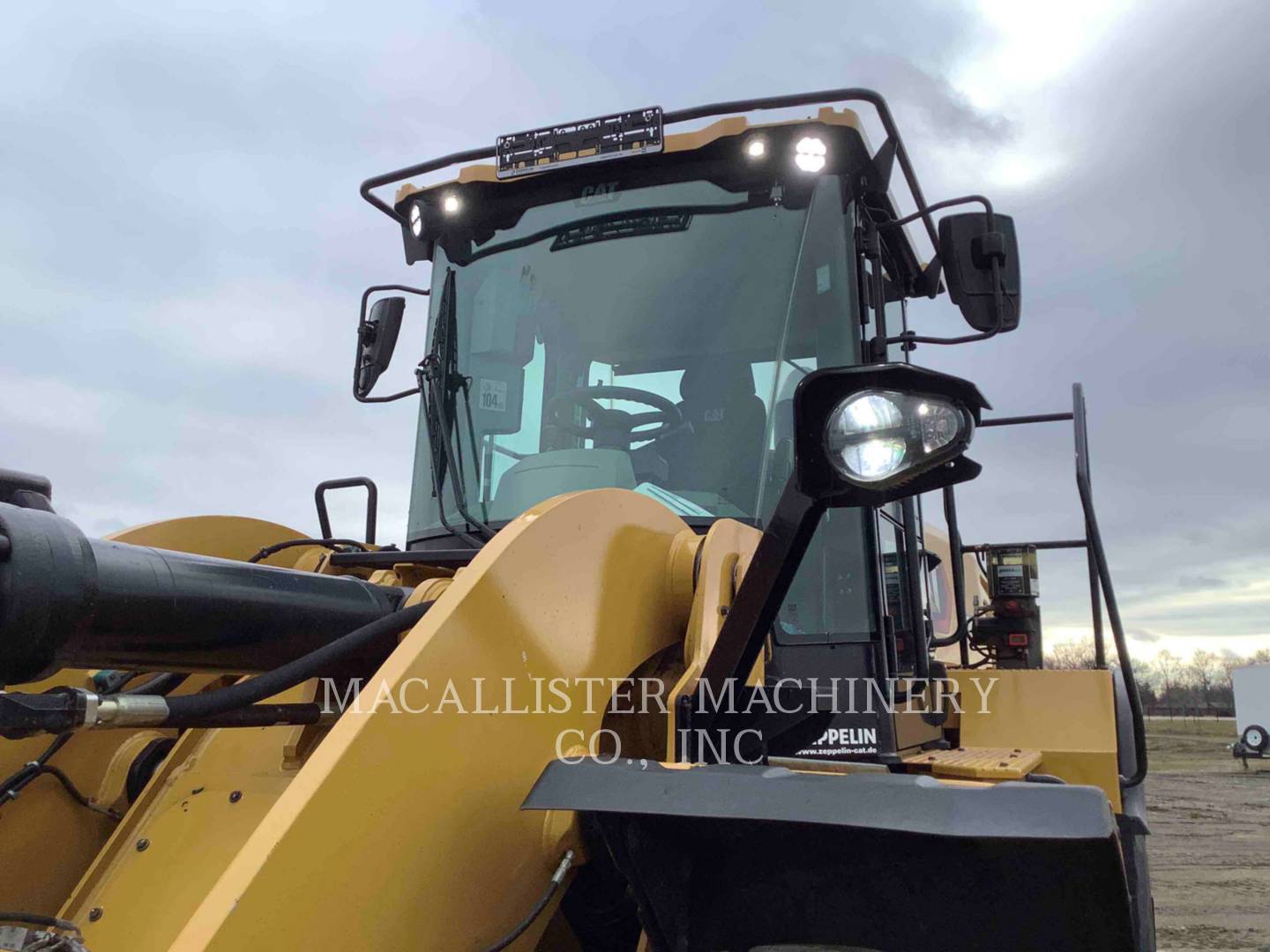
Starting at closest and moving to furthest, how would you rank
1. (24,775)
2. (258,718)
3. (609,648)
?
(258,718)
(609,648)
(24,775)

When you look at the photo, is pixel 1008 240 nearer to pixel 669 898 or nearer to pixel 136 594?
pixel 669 898

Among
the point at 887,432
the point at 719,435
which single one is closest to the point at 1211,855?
the point at 719,435

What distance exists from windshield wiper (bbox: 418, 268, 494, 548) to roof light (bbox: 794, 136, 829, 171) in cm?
128

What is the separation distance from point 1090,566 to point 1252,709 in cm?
2156

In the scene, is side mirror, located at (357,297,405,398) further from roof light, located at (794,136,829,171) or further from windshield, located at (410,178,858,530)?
roof light, located at (794,136,829,171)

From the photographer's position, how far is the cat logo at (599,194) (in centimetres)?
357

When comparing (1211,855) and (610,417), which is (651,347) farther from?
(1211,855)

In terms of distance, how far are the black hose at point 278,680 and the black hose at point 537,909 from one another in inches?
20.5

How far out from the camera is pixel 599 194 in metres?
3.60

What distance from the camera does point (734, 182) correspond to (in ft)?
11.3

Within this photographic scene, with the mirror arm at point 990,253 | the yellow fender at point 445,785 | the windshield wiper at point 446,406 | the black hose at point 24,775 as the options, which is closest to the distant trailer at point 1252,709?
the mirror arm at point 990,253

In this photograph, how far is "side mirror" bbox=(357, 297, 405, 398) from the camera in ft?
13.5

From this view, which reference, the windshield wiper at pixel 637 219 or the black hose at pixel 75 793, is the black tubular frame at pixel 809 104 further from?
the black hose at pixel 75 793

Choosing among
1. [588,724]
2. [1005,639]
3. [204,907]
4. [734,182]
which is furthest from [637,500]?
[1005,639]
